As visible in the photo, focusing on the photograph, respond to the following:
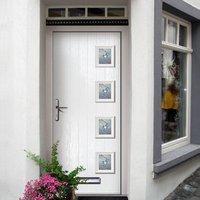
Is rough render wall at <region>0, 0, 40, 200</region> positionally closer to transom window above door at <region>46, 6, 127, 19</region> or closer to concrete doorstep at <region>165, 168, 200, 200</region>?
transom window above door at <region>46, 6, 127, 19</region>

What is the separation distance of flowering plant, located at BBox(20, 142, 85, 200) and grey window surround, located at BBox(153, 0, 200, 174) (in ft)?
4.57

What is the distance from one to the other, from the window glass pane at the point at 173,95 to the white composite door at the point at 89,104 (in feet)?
3.52

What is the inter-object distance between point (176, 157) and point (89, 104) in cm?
174

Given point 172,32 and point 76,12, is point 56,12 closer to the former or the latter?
point 76,12

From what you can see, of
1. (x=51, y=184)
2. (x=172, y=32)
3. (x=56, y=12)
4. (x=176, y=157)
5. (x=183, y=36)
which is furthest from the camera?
(x=183, y=36)

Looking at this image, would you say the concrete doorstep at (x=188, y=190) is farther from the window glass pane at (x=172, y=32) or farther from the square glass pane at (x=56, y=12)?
the square glass pane at (x=56, y=12)

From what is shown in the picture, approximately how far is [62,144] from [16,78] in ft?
4.58

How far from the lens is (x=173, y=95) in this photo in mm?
8008

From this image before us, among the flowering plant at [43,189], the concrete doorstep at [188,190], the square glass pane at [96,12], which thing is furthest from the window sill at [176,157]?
the square glass pane at [96,12]

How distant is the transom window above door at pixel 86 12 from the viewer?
682 centimetres

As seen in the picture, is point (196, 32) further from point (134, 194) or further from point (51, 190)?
point (51, 190)

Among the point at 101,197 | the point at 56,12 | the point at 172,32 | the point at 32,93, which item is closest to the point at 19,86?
the point at 32,93

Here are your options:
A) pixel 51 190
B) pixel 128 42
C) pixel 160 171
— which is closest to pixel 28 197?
pixel 51 190

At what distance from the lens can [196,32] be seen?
27.5ft
